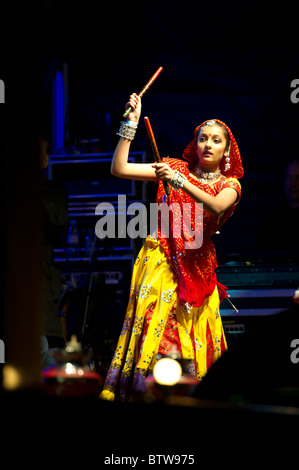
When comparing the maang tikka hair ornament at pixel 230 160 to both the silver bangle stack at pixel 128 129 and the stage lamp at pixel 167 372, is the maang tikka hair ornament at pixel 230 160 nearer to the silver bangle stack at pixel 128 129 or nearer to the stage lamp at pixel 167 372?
the silver bangle stack at pixel 128 129

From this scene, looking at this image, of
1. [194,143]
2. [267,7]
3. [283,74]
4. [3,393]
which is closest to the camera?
[3,393]

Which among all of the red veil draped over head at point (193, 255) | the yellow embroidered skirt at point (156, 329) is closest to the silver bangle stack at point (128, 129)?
the red veil draped over head at point (193, 255)

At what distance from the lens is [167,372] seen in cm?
141

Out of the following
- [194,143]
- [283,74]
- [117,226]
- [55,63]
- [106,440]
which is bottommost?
[106,440]

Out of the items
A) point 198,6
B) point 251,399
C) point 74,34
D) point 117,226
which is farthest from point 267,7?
point 251,399

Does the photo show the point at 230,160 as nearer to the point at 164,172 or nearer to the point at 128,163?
the point at 128,163

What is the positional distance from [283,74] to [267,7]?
2.07ft

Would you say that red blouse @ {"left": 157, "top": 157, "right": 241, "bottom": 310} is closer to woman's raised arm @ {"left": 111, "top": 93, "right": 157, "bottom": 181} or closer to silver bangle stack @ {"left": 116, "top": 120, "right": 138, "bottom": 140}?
woman's raised arm @ {"left": 111, "top": 93, "right": 157, "bottom": 181}

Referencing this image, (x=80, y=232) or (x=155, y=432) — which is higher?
(x=80, y=232)

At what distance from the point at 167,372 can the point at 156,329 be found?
1.99 meters

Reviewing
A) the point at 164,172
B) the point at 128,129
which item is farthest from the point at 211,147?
the point at 164,172

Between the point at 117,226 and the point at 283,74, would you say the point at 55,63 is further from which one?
the point at 283,74

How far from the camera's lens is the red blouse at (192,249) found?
344cm

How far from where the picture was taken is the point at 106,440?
109cm
